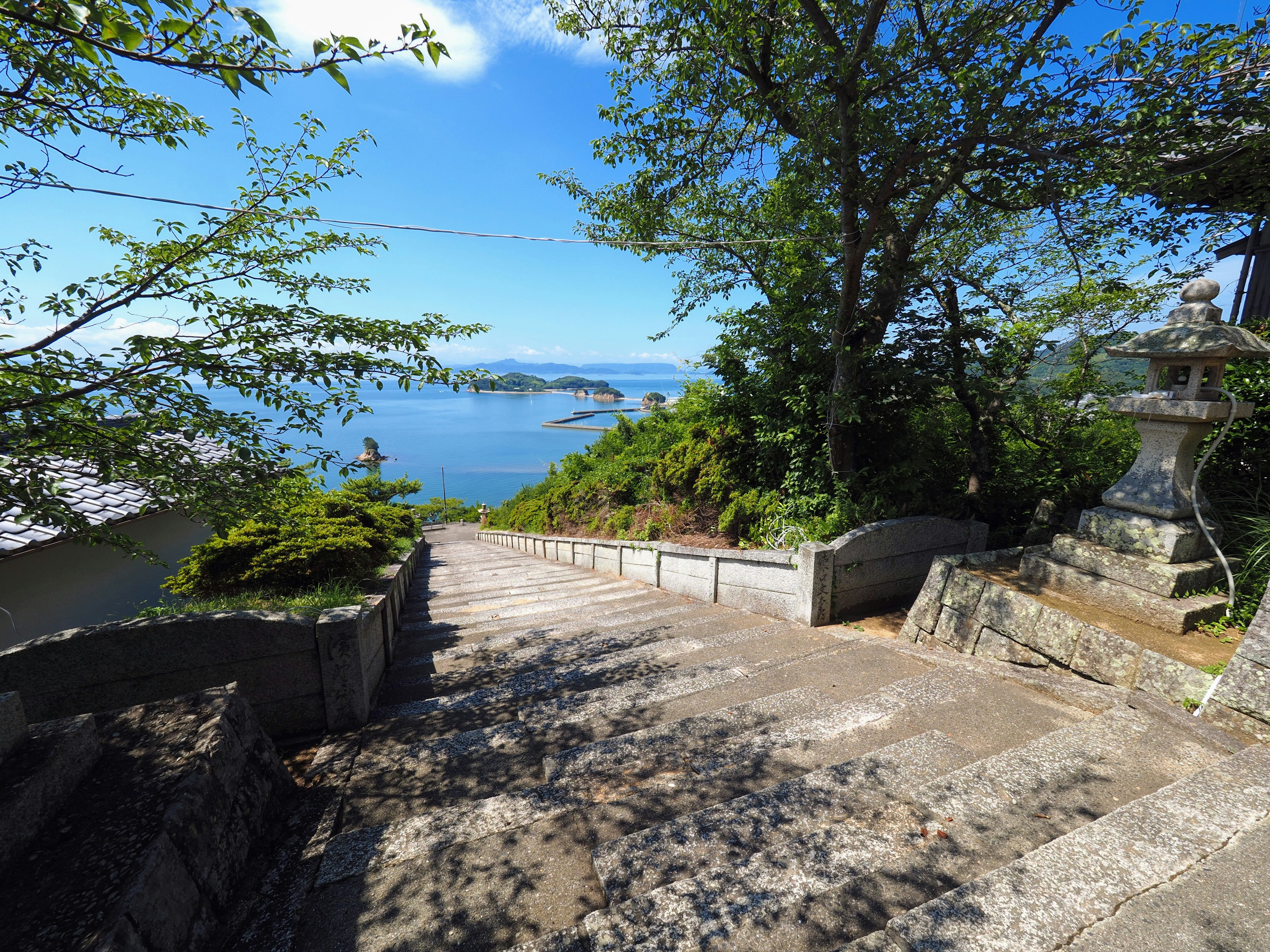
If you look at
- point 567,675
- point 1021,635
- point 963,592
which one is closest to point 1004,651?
point 1021,635

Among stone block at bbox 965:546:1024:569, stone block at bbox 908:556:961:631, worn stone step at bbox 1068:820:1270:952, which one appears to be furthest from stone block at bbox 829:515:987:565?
worn stone step at bbox 1068:820:1270:952

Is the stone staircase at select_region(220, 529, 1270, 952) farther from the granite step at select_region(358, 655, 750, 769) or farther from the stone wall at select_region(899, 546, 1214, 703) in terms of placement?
the stone wall at select_region(899, 546, 1214, 703)

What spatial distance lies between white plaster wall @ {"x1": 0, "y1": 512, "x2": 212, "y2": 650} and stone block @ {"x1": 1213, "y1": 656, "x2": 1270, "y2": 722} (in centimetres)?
736

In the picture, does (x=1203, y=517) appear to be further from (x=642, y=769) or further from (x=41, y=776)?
(x=41, y=776)

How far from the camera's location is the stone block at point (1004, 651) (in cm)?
398

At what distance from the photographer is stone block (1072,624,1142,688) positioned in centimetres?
344

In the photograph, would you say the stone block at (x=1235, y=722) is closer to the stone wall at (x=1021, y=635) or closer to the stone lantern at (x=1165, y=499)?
the stone wall at (x=1021, y=635)

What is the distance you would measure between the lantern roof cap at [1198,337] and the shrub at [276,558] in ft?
23.2

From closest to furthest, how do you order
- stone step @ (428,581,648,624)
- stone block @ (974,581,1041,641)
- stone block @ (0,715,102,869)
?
stone block @ (0,715,102,869) → stone block @ (974,581,1041,641) → stone step @ (428,581,648,624)

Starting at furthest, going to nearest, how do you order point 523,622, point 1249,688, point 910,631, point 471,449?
1. point 471,449
2. point 523,622
3. point 910,631
4. point 1249,688

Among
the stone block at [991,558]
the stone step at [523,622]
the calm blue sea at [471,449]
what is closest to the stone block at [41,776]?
the stone step at [523,622]

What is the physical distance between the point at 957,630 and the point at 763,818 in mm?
3151

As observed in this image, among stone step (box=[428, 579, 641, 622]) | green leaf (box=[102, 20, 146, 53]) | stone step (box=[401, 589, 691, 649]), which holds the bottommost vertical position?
stone step (box=[428, 579, 641, 622])

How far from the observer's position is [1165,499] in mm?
4062
